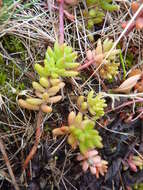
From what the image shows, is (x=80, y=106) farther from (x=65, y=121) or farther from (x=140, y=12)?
(x=140, y=12)

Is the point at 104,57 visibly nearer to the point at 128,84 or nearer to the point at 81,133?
the point at 128,84

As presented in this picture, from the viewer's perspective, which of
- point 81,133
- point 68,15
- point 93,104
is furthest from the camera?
point 68,15

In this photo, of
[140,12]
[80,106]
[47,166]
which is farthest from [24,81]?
[140,12]

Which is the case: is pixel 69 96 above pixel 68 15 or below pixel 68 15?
below

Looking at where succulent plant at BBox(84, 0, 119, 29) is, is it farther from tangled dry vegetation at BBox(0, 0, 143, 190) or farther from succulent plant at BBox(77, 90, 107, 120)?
succulent plant at BBox(77, 90, 107, 120)

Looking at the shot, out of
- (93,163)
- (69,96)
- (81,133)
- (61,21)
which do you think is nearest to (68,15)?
(61,21)

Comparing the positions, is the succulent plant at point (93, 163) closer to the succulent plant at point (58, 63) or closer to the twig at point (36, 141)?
the twig at point (36, 141)

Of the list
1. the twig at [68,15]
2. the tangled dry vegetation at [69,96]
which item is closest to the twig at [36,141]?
the tangled dry vegetation at [69,96]
